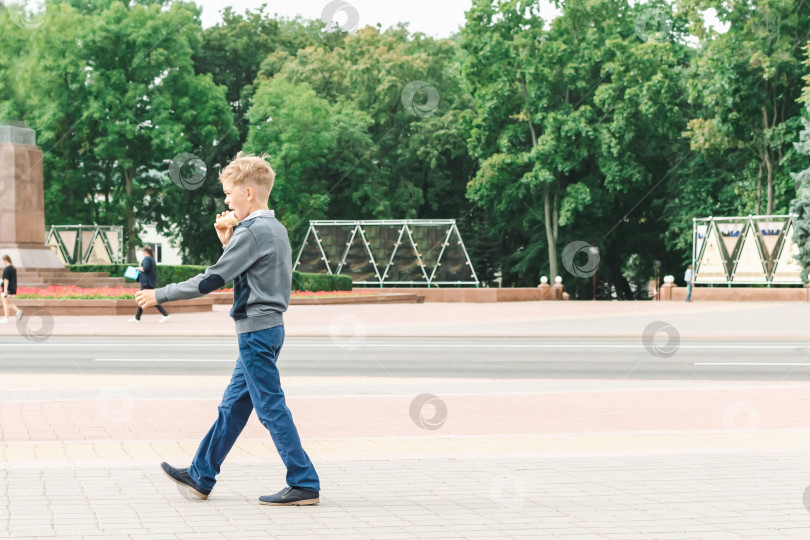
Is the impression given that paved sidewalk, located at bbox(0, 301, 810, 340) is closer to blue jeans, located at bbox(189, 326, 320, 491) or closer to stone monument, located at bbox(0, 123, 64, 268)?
stone monument, located at bbox(0, 123, 64, 268)

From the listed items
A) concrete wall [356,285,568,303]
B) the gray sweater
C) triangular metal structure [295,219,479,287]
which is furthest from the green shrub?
the gray sweater

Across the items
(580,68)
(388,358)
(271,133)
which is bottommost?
(388,358)

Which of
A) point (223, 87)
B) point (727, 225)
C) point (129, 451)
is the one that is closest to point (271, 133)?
point (223, 87)

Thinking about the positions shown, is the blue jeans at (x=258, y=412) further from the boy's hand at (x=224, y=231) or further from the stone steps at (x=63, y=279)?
the stone steps at (x=63, y=279)

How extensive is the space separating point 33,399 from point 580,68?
3999 cm

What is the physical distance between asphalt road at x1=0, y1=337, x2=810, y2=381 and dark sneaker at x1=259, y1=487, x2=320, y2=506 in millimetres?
7576

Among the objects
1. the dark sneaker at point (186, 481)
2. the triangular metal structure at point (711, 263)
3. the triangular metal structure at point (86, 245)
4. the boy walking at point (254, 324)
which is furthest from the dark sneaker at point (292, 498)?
the triangular metal structure at point (86, 245)

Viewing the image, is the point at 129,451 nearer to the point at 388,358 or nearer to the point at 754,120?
the point at 388,358

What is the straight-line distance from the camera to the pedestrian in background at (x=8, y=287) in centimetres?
2305

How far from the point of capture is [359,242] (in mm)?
40594

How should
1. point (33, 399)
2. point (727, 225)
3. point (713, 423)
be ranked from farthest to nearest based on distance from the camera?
point (727, 225), point (33, 399), point (713, 423)

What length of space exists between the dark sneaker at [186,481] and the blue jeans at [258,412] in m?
0.03

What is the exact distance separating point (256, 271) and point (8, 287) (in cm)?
1958

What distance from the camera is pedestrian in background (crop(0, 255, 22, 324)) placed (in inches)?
907
